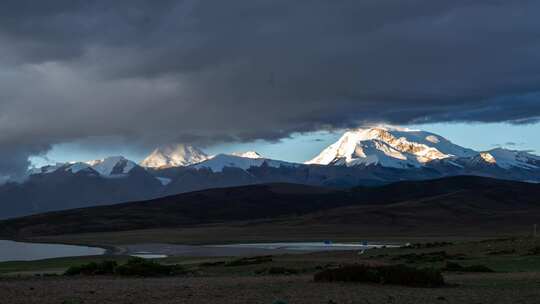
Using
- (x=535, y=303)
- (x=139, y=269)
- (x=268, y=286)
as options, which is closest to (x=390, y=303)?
(x=535, y=303)

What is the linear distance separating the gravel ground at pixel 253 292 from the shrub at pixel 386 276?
792 millimetres

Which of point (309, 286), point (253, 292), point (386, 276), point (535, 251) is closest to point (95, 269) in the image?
point (309, 286)

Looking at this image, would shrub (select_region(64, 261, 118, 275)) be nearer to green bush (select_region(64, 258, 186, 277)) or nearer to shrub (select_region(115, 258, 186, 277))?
green bush (select_region(64, 258, 186, 277))

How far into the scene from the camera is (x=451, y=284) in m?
31.3

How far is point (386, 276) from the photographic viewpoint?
30703 millimetres

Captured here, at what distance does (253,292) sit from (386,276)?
6.26 m

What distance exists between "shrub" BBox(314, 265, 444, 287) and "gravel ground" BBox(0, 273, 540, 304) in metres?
0.79

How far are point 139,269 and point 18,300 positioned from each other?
13088 mm

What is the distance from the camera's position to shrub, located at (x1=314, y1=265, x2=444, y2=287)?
30391 millimetres

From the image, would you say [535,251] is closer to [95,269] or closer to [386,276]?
[386,276]

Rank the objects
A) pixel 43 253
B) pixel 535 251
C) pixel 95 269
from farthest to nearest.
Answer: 1. pixel 43 253
2. pixel 535 251
3. pixel 95 269

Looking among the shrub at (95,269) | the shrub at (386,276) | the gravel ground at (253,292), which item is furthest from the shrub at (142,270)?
the shrub at (386,276)

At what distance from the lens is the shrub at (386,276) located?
30.4 m

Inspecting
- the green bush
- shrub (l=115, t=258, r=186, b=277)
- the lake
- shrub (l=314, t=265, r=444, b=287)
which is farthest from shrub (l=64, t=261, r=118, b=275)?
the lake
